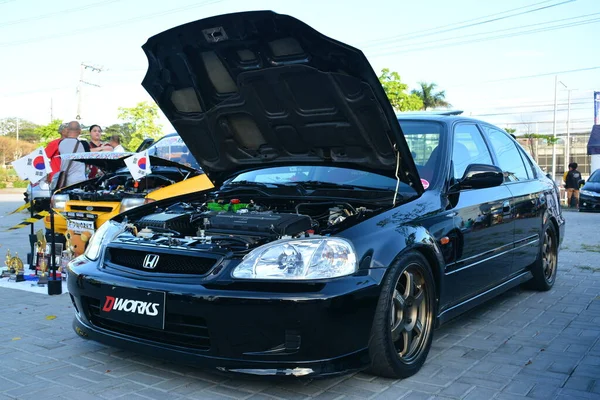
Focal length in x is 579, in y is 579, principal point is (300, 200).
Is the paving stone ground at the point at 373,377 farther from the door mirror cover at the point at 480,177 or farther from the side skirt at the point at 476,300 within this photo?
the door mirror cover at the point at 480,177

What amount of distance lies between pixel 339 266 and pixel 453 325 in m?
1.95

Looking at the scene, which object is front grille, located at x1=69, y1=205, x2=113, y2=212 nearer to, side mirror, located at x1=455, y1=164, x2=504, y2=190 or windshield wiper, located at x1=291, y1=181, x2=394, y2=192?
windshield wiper, located at x1=291, y1=181, x2=394, y2=192

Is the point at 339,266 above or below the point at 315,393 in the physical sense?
above

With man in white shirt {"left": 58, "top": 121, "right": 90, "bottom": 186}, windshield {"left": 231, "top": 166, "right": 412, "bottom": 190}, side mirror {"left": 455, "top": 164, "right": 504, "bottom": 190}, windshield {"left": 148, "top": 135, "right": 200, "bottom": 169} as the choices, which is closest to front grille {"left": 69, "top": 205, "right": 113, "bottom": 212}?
man in white shirt {"left": 58, "top": 121, "right": 90, "bottom": 186}

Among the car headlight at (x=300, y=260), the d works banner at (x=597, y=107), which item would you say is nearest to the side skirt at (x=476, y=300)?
the car headlight at (x=300, y=260)

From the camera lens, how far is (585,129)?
2534 inches

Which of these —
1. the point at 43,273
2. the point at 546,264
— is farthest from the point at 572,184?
the point at 43,273

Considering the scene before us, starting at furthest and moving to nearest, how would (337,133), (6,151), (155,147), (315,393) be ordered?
(6,151) < (155,147) < (337,133) < (315,393)

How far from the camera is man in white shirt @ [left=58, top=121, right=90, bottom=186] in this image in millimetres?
8031

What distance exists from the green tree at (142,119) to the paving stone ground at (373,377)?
3325cm

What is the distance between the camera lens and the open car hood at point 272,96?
3.39 metres

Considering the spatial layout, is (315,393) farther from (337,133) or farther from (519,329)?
(519,329)

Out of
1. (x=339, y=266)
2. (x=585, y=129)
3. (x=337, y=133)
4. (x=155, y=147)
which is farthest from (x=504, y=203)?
(x=585, y=129)

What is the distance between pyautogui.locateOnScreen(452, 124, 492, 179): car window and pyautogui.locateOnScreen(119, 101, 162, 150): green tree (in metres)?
33.8
